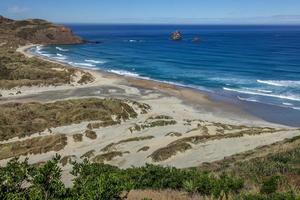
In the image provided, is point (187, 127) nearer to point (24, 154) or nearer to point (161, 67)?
point (24, 154)

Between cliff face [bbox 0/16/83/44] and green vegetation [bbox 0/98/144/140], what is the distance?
105771 mm

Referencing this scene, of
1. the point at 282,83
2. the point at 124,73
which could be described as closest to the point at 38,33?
the point at 124,73

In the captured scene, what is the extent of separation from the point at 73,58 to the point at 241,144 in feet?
261

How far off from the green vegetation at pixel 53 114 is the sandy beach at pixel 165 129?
1.26m

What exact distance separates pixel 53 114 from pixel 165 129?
11.8m

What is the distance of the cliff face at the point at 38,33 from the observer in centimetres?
15175

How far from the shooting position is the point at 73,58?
10581 centimetres

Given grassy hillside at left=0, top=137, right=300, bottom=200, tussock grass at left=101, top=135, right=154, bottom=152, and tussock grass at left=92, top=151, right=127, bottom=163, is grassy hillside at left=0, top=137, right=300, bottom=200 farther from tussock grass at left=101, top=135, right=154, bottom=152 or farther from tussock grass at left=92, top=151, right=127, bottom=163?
tussock grass at left=101, top=135, right=154, bottom=152

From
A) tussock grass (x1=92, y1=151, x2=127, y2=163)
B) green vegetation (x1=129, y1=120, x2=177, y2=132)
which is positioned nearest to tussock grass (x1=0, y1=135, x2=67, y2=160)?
tussock grass (x1=92, y1=151, x2=127, y2=163)

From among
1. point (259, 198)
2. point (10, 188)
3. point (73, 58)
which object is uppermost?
point (10, 188)

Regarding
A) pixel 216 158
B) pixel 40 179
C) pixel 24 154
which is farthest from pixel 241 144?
pixel 40 179

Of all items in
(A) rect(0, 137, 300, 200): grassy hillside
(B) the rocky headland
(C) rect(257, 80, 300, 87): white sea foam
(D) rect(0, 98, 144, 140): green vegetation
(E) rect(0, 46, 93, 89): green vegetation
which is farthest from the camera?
(E) rect(0, 46, 93, 89): green vegetation

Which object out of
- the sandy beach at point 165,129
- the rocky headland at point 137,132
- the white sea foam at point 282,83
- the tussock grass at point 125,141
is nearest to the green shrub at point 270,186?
the rocky headland at point 137,132

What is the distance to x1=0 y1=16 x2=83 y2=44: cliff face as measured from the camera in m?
152
